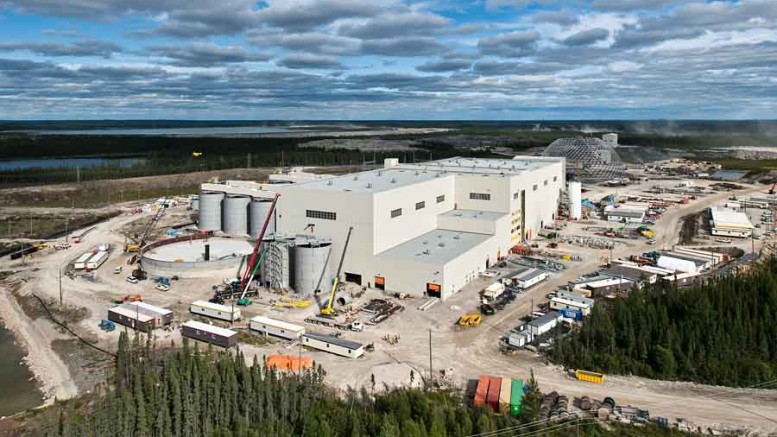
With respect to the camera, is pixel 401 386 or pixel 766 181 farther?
pixel 766 181

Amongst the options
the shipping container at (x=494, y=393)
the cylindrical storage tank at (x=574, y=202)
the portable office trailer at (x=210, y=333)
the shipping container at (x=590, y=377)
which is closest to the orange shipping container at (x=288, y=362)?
the portable office trailer at (x=210, y=333)

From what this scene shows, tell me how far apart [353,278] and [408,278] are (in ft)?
15.8

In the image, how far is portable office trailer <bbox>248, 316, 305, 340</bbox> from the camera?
3216 centimetres

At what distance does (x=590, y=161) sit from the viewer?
109250 millimetres

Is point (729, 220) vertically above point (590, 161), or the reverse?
point (590, 161)

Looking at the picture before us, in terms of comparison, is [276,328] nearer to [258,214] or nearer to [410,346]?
[410,346]

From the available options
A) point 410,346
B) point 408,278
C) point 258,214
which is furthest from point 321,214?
point 258,214

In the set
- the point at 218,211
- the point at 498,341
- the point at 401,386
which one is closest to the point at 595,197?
the point at 218,211

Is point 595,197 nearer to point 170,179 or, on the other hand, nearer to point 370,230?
point 370,230

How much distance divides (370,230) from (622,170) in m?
83.4

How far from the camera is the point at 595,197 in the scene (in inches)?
3565

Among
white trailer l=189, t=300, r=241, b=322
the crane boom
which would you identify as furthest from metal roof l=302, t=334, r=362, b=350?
white trailer l=189, t=300, r=241, b=322

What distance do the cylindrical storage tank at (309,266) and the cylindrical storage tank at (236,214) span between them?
23503 mm

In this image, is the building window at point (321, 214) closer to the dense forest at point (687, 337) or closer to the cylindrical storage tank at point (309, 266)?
the cylindrical storage tank at point (309, 266)
